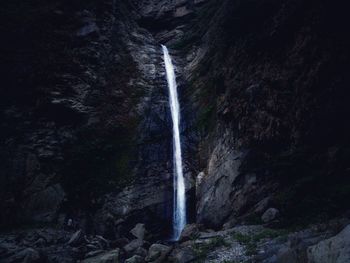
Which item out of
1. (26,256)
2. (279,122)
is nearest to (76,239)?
(26,256)

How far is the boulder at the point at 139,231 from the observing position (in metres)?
20.4

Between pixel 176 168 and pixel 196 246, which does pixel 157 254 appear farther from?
pixel 176 168

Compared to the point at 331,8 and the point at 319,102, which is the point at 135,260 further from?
the point at 331,8

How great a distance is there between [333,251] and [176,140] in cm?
1804

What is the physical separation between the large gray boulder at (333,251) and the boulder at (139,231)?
12056mm

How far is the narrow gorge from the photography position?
16.9m

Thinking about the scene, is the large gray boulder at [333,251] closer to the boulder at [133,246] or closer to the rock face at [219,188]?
the rock face at [219,188]

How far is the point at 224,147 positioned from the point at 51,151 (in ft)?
40.2

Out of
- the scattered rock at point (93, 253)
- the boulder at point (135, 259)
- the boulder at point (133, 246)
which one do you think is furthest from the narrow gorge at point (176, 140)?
the scattered rock at point (93, 253)

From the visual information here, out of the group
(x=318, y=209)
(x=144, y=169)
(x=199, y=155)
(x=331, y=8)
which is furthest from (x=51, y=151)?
(x=331, y=8)

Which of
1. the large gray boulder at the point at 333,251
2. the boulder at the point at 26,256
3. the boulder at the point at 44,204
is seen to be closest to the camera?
the large gray boulder at the point at 333,251

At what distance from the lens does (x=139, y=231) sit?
2067 cm

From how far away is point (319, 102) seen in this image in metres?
18.8

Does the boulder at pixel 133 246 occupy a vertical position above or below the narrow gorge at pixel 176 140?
below
